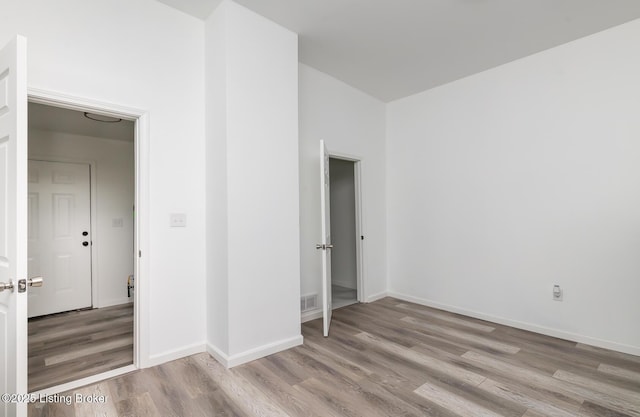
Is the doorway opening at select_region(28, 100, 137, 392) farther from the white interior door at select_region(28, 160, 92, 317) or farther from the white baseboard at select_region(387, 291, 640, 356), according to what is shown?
the white baseboard at select_region(387, 291, 640, 356)

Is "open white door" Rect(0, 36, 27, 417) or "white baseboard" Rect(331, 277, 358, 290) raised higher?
"open white door" Rect(0, 36, 27, 417)

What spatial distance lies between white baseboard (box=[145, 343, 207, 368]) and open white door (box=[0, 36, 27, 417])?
110cm

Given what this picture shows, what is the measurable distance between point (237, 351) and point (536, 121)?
12.1 feet

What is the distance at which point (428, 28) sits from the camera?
2922 millimetres

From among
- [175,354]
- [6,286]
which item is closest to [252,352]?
[175,354]

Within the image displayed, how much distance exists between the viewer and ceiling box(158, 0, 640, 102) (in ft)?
8.58

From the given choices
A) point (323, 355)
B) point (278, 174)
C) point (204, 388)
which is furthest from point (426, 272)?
point (204, 388)

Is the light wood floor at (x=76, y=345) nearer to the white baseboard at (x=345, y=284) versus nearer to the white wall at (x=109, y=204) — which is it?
the white wall at (x=109, y=204)

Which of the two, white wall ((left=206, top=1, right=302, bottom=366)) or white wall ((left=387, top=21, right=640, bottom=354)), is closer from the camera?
white wall ((left=206, top=1, right=302, bottom=366))

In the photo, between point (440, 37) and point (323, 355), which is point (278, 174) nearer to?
point (323, 355)

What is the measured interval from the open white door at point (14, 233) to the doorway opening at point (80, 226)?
195 centimetres

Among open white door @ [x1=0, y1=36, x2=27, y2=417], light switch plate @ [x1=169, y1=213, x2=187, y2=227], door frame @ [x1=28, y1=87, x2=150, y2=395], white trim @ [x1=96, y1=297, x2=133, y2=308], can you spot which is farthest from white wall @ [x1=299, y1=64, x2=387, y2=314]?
white trim @ [x1=96, y1=297, x2=133, y2=308]

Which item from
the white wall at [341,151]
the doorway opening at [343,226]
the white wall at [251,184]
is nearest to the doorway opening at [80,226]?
the white wall at [251,184]

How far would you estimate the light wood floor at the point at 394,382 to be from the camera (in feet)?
6.61
